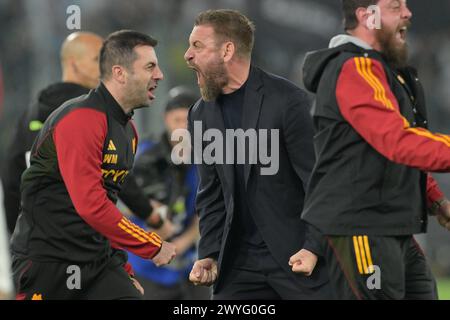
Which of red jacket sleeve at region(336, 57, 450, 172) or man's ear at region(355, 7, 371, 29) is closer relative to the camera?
red jacket sleeve at region(336, 57, 450, 172)

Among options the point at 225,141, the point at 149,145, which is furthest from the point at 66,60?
the point at 225,141

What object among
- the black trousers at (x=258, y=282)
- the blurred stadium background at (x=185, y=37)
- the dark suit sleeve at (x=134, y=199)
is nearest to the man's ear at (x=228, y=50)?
the black trousers at (x=258, y=282)

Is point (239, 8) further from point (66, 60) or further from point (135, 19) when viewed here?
point (66, 60)

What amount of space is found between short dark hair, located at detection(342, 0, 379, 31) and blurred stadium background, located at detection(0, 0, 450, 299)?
8534mm

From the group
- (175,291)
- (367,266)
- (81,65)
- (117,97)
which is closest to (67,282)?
(117,97)

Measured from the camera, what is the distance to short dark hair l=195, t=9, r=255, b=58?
613 cm

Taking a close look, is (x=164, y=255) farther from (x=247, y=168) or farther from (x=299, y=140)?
(x=299, y=140)

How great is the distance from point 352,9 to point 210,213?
1.44 m

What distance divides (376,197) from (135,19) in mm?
11197

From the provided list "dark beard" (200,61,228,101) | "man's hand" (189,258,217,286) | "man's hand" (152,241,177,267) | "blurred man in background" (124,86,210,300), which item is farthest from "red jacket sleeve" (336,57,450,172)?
"blurred man in background" (124,86,210,300)

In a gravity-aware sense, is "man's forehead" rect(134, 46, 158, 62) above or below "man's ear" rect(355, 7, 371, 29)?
below

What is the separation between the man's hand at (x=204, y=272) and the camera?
602 centimetres

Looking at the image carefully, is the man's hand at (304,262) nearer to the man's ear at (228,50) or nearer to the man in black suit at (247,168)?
the man in black suit at (247,168)

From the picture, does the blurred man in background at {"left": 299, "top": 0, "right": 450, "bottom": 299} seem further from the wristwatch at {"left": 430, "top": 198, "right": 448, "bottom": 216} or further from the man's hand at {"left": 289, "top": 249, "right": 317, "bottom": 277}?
the wristwatch at {"left": 430, "top": 198, "right": 448, "bottom": 216}
